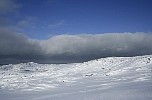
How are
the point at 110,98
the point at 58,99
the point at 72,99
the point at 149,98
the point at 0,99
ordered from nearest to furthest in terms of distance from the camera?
the point at 149,98 → the point at 110,98 → the point at 72,99 → the point at 58,99 → the point at 0,99

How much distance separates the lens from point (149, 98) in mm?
12602

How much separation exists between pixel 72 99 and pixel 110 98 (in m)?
3.13

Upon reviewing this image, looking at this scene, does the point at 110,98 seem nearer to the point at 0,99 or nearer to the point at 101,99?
the point at 101,99

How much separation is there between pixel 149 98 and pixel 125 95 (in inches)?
90.3

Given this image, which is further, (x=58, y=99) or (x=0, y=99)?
(x=0, y=99)

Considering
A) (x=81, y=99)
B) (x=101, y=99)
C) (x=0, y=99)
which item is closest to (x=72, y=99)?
(x=81, y=99)

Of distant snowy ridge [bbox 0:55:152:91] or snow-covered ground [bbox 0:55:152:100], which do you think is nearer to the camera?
snow-covered ground [bbox 0:55:152:100]

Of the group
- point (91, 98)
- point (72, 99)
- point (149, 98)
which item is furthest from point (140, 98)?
point (72, 99)

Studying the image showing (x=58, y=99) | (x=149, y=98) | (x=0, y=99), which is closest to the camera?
(x=149, y=98)

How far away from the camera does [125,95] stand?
1465cm

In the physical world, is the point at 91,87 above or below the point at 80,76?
below

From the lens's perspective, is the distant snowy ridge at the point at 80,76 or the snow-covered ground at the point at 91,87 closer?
the snow-covered ground at the point at 91,87

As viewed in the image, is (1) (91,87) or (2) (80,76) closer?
(1) (91,87)

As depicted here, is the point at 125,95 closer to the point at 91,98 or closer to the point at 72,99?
the point at 91,98
